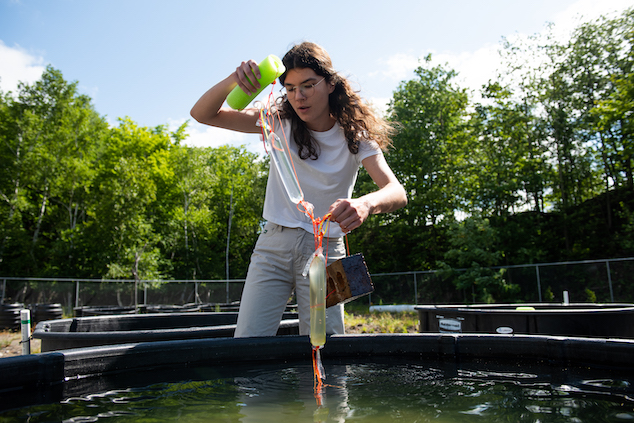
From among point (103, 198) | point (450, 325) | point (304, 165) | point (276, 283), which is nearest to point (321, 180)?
point (304, 165)

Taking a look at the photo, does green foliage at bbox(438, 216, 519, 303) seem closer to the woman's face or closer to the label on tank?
the label on tank

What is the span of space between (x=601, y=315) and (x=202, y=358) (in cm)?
366

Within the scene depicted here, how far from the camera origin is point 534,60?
19594 millimetres

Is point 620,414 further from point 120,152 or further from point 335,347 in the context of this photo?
point 120,152

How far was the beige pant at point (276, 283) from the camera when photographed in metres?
2.28

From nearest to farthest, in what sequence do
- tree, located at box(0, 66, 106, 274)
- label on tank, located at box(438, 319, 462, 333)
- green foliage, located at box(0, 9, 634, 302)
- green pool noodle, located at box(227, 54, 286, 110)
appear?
green pool noodle, located at box(227, 54, 286, 110) < label on tank, located at box(438, 319, 462, 333) < green foliage, located at box(0, 9, 634, 302) < tree, located at box(0, 66, 106, 274)

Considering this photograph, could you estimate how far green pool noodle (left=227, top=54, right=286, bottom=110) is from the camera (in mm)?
2129

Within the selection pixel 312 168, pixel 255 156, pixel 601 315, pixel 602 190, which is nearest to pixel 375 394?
pixel 312 168

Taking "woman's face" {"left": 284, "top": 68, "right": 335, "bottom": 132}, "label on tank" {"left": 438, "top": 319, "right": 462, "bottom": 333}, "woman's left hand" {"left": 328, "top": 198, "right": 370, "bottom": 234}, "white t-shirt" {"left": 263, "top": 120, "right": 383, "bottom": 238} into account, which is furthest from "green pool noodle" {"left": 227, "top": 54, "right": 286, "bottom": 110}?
"label on tank" {"left": 438, "top": 319, "right": 462, "bottom": 333}

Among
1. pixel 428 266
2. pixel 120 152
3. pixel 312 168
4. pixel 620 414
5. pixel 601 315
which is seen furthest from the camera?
pixel 120 152

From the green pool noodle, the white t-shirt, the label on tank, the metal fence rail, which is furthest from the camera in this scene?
the metal fence rail

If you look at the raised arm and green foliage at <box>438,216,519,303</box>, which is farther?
green foliage at <box>438,216,519,303</box>

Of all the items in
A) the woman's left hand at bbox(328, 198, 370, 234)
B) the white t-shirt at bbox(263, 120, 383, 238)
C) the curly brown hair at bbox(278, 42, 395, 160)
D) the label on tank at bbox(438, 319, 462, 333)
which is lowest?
the label on tank at bbox(438, 319, 462, 333)

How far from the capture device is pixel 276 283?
233 cm
